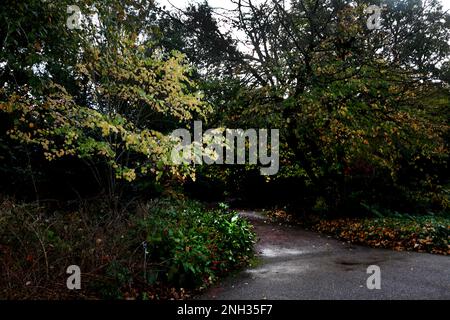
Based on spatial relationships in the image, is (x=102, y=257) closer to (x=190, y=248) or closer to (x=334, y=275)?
(x=190, y=248)

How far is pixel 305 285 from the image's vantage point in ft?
18.8

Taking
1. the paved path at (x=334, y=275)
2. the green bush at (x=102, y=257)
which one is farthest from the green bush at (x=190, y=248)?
the paved path at (x=334, y=275)

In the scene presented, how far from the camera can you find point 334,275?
6.29 metres

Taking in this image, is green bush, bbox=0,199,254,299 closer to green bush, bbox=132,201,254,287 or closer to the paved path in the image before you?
green bush, bbox=132,201,254,287

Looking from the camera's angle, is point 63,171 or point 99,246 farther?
point 63,171

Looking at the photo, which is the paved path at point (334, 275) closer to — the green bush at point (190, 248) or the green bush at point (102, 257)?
the green bush at point (190, 248)

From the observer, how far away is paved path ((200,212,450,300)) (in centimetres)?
530

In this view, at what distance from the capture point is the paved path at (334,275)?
530 cm
